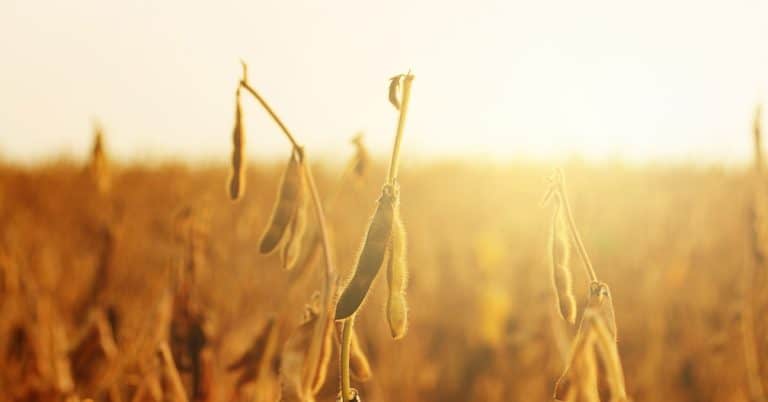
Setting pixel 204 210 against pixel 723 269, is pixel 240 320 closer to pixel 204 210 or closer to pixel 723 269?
pixel 204 210

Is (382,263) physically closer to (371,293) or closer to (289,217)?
(371,293)

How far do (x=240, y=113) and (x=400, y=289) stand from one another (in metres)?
0.27

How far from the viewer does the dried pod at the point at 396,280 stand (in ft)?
2.09

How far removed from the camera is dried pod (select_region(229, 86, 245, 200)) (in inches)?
32.2

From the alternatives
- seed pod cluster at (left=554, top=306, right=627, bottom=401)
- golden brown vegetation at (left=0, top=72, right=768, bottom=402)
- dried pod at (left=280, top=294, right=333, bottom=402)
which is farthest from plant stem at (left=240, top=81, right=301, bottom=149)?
seed pod cluster at (left=554, top=306, right=627, bottom=401)

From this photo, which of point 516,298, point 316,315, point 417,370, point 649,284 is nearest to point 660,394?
point 649,284

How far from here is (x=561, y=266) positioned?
72 cm

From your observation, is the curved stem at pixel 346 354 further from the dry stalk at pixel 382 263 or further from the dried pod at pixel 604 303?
the dried pod at pixel 604 303

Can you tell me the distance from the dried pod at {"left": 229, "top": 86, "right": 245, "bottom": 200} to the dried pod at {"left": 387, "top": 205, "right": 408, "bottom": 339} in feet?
0.74

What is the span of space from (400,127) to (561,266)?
9.0 inches

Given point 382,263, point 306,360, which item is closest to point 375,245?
point 382,263

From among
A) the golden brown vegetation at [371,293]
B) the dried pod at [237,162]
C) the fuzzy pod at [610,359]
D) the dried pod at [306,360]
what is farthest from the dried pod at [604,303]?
the dried pod at [237,162]

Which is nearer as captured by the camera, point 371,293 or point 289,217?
point 371,293

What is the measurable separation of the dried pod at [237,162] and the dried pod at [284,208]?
1.6 inches
